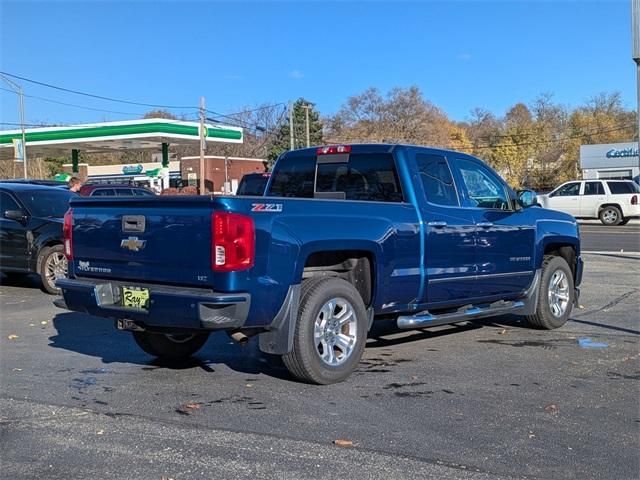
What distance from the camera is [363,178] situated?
22.4 feet

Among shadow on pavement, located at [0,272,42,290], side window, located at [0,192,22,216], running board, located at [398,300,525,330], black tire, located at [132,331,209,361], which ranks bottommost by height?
black tire, located at [132,331,209,361]

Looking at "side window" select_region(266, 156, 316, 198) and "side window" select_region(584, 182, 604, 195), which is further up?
"side window" select_region(584, 182, 604, 195)

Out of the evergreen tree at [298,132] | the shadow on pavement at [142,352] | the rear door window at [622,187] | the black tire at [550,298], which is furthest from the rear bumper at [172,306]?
the evergreen tree at [298,132]

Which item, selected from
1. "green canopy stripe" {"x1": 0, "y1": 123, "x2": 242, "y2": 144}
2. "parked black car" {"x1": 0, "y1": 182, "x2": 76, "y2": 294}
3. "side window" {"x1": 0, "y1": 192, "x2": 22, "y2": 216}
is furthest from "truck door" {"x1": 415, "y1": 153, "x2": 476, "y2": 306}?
"green canopy stripe" {"x1": 0, "y1": 123, "x2": 242, "y2": 144}

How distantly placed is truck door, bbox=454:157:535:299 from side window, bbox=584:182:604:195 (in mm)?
23548

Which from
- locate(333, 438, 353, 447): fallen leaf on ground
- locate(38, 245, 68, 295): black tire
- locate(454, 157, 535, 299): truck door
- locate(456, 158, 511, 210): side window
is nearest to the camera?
locate(333, 438, 353, 447): fallen leaf on ground

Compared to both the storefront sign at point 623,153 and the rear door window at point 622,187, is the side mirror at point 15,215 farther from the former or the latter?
the storefront sign at point 623,153

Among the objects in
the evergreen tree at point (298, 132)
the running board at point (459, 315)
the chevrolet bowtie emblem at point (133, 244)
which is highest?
the evergreen tree at point (298, 132)

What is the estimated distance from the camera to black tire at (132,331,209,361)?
255 inches

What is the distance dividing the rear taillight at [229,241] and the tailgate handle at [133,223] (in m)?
0.74

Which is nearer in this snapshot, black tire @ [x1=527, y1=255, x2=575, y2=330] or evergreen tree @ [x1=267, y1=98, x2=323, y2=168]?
black tire @ [x1=527, y1=255, x2=575, y2=330]

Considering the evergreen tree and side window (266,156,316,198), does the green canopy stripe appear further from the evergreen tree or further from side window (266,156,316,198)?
side window (266,156,316,198)

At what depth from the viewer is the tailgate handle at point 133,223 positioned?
211 inches

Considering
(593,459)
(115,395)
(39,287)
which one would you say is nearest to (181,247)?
(115,395)
